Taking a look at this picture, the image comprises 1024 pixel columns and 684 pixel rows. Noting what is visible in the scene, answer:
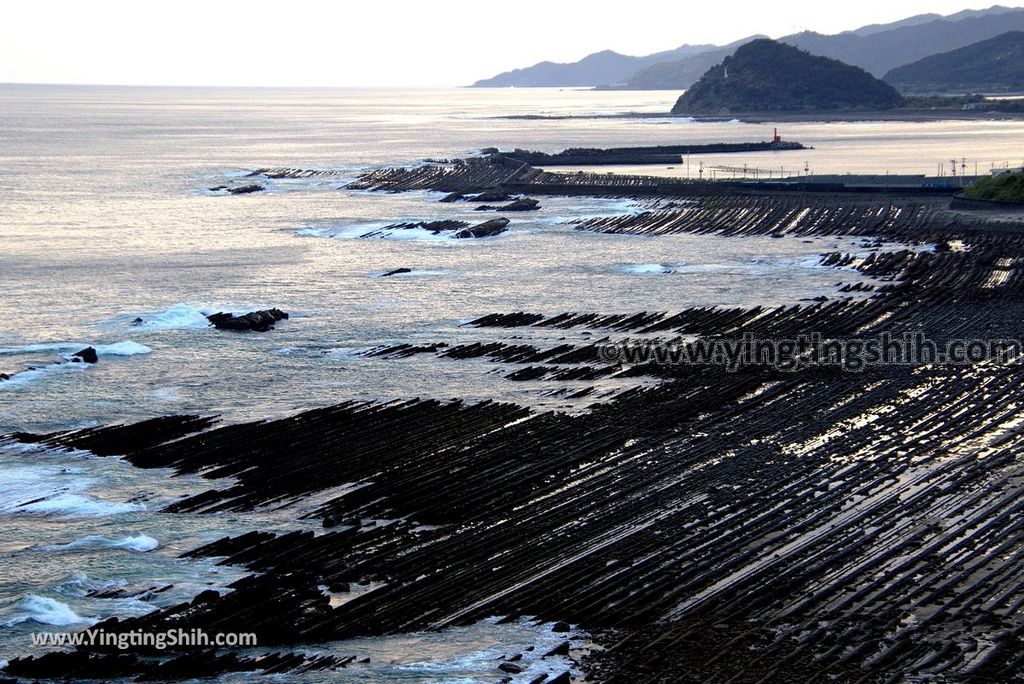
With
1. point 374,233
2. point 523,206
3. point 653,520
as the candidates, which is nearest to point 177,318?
point 653,520

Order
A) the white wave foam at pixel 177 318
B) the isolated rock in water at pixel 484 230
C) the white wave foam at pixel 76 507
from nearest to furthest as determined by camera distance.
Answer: the white wave foam at pixel 76 507 → the white wave foam at pixel 177 318 → the isolated rock in water at pixel 484 230

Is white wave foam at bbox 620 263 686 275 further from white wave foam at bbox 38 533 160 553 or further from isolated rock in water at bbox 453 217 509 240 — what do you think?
white wave foam at bbox 38 533 160 553

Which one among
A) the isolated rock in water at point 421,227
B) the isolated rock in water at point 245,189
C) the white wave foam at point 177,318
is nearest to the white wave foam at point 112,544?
the white wave foam at point 177,318

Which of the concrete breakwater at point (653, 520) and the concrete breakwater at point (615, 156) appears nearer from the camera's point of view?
the concrete breakwater at point (653, 520)

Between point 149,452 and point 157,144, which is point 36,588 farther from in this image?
point 157,144

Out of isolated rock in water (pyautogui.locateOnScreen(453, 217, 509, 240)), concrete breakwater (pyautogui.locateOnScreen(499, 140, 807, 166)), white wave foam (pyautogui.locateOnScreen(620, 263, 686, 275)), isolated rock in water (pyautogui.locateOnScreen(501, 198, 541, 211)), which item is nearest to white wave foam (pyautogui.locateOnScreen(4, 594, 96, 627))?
white wave foam (pyautogui.locateOnScreen(620, 263, 686, 275))

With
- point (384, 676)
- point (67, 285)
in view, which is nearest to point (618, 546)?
point (384, 676)

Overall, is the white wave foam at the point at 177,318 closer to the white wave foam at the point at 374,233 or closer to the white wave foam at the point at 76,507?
the white wave foam at the point at 76,507
